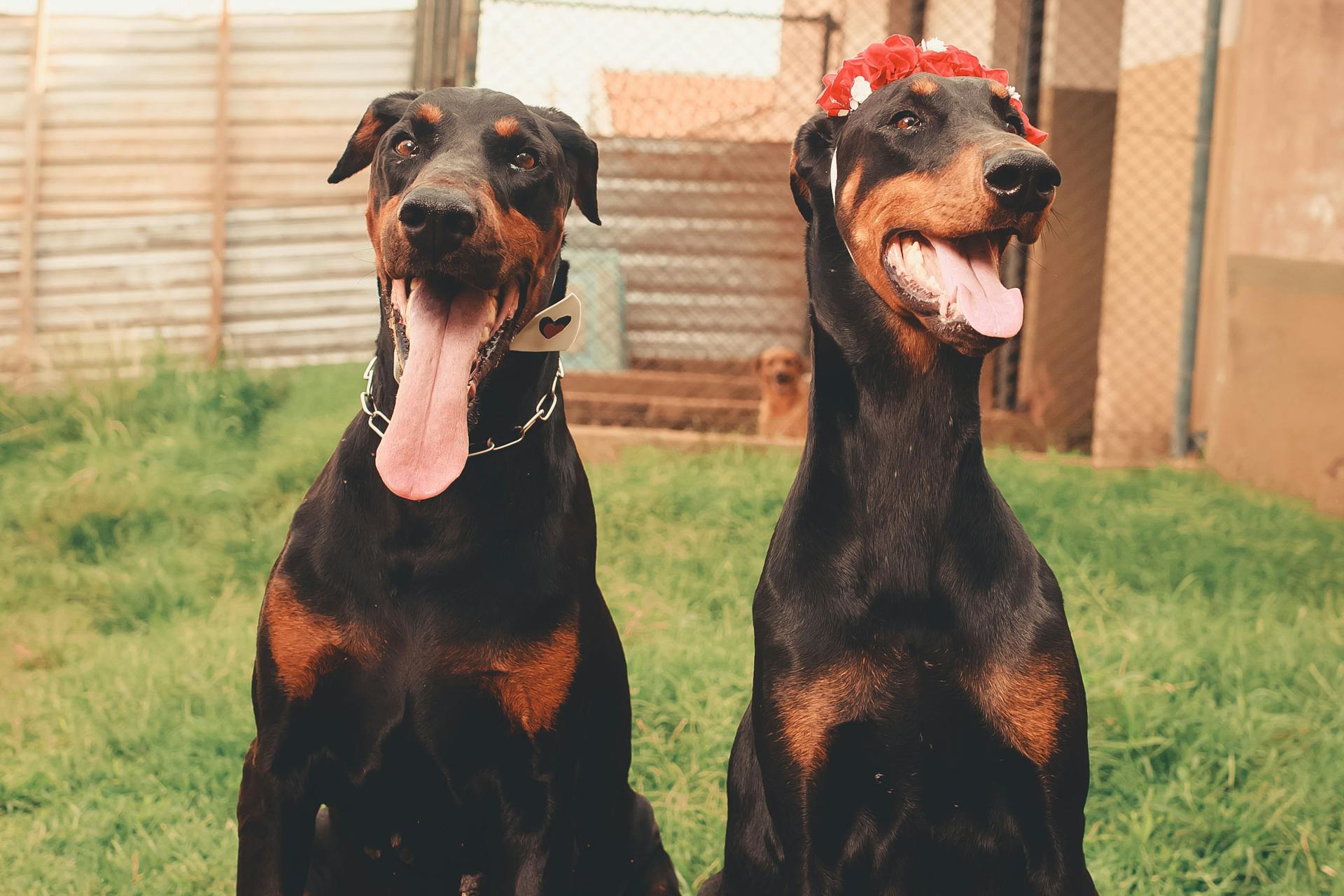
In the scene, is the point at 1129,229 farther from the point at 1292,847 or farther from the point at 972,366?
the point at 972,366

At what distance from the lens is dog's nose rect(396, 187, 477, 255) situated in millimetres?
2344

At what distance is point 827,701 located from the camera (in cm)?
227

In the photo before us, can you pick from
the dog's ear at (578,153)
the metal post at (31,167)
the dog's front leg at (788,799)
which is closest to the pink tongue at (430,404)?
the dog's ear at (578,153)

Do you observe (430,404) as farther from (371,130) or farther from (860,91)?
(860,91)

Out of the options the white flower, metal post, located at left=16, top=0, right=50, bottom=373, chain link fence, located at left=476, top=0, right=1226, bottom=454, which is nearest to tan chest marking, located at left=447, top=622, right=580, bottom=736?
the white flower

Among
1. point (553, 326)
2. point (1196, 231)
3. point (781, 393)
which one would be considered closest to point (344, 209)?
point (781, 393)

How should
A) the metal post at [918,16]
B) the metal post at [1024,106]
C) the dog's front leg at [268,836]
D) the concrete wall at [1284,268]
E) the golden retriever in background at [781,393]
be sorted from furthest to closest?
the metal post at [918,16] < the metal post at [1024,106] < the golden retriever in background at [781,393] < the concrete wall at [1284,268] < the dog's front leg at [268,836]

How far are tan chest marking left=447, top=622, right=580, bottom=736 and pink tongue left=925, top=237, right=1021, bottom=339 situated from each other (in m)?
0.97

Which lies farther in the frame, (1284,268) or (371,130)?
(1284,268)

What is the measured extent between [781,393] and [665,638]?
4.18 m

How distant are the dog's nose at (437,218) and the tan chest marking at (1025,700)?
3.80 ft

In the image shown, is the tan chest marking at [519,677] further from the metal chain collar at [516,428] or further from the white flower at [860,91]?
the white flower at [860,91]

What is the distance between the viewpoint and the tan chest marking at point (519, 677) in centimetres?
243

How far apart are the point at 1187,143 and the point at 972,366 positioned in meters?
6.16
